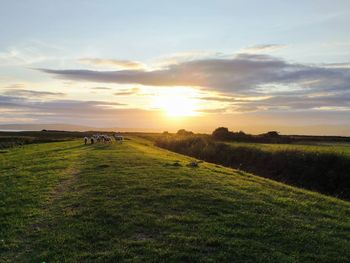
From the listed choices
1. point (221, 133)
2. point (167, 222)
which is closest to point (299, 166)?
point (167, 222)

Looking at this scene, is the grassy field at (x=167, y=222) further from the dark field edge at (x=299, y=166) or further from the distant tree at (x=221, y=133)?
the distant tree at (x=221, y=133)

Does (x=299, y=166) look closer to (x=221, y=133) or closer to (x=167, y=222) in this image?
(x=167, y=222)

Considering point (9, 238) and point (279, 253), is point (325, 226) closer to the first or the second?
point (279, 253)

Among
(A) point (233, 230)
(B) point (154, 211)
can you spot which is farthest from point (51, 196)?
(A) point (233, 230)

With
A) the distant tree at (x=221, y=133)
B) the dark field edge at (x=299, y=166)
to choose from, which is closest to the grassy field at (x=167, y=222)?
the dark field edge at (x=299, y=166)

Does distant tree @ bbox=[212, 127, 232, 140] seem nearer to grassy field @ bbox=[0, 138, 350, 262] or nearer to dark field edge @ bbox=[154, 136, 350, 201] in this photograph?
dark field edge @ bbox=[154, 136, 350, 201]

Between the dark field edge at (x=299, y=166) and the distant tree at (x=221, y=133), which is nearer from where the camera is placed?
the dark field edge at (x=299, y=166)

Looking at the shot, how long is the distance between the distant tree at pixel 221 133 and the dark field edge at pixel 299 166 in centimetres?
4874

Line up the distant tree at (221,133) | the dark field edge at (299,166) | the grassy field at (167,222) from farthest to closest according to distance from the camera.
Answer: the distant tree at (221,133) → the dark field edge at (299,166) → the grassy field at (167,222)

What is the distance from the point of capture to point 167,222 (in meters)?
14.2

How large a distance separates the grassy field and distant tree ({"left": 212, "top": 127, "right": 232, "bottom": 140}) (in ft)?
263

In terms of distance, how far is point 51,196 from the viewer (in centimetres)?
1934

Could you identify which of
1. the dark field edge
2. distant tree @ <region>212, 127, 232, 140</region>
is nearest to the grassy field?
the dark field edge

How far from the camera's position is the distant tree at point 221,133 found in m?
103
